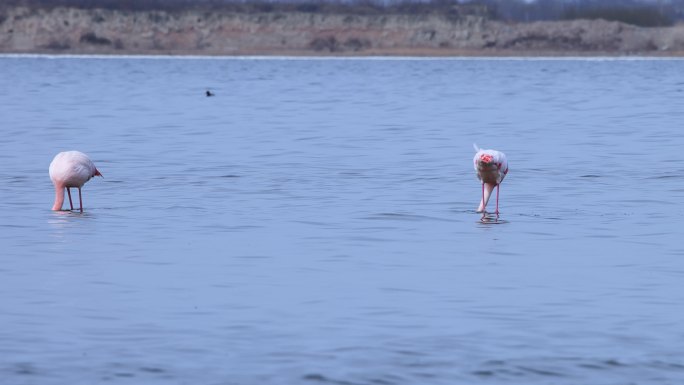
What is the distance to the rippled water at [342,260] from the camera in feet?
35.6

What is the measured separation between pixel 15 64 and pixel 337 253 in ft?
250

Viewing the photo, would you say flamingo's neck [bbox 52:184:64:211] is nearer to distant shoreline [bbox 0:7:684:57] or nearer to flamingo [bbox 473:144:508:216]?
flamingo [bbox 473:144:508:216]

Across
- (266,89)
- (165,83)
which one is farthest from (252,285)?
(165,83)

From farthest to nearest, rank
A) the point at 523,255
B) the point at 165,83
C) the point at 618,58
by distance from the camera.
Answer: the point at 618,58 → the point at 165,83 → the point at 523,255

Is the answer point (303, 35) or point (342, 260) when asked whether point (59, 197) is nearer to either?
point (342, 260)

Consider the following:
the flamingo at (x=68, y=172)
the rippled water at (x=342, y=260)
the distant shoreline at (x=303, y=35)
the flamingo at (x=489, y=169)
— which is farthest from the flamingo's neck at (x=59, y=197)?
the distant shoreline at (x=303, y=35)

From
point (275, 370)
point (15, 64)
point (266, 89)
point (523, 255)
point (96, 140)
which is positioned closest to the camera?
point (275, 370)

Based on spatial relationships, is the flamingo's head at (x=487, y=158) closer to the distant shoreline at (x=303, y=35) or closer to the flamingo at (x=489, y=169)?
the flamingo at (x=489, y=169)

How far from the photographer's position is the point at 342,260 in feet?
48.9

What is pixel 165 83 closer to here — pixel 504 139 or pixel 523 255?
pixel 504 139

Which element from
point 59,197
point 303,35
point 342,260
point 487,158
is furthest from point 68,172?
point 303,35

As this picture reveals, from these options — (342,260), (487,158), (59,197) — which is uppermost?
(487,158)

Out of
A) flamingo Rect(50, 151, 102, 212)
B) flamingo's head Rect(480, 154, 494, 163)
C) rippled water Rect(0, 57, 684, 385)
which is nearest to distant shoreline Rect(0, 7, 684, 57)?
rippled water Rect(0, 57, 684, 385)

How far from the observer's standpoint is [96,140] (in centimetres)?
3244
